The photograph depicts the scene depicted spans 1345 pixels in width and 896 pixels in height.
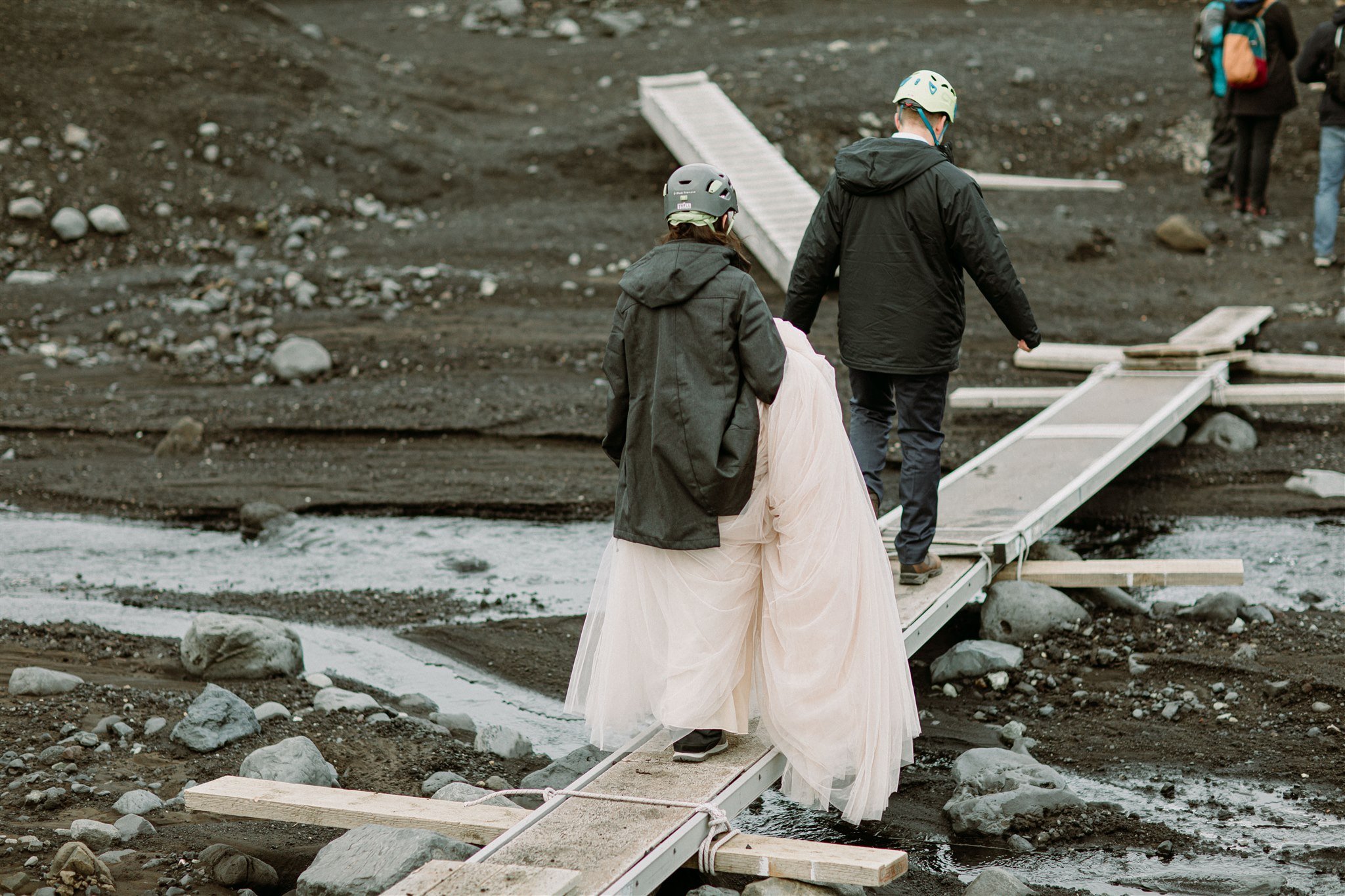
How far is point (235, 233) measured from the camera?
14.1m

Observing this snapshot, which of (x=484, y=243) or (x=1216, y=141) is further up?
(x=1216, y=141)

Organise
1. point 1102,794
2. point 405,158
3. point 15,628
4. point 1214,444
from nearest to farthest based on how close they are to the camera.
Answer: point 1102,794 → point 15,628 → point 1214,444 → point 405,158

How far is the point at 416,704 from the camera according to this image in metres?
6.18

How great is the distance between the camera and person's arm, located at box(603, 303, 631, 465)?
14.4ft

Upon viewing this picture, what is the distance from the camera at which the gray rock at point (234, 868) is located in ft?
14.3

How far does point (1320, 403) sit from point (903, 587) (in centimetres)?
508

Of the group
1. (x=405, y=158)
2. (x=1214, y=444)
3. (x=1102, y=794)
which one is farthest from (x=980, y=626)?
(x=405, y=158)

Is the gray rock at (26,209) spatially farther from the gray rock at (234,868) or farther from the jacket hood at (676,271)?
the jacket hood at (676,271)

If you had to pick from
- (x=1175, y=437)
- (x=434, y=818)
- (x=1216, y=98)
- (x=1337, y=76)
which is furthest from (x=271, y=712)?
(x=1216, y=98)

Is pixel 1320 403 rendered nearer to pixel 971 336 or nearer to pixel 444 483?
pixel 971 336

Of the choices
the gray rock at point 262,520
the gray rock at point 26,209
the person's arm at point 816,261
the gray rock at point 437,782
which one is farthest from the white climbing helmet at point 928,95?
the gray rock at point 26,209

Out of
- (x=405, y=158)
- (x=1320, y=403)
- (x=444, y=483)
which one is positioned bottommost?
(x=444, y=483)

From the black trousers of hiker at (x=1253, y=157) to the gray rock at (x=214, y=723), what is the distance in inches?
448

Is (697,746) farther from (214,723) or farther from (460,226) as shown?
(460,226)
